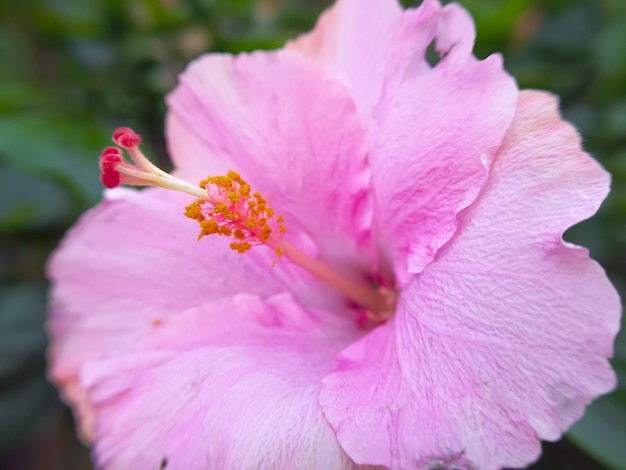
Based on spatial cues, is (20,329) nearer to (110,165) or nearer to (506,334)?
(110,165)

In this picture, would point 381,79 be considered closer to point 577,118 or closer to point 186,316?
point 186,316

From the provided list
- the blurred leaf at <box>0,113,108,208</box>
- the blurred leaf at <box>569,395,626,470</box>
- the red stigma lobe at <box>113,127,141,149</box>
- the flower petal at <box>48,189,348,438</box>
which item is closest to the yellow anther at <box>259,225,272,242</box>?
the flower petal at <box>48,189,348,438</box>

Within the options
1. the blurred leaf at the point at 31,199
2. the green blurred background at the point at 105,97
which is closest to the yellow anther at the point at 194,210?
the green blurred background at the point at 105,97

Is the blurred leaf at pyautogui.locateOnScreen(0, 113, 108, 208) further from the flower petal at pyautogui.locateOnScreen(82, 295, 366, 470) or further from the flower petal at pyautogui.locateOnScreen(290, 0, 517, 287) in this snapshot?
the flower petal at pyautogui.locateOnScreen(290, 0, 517, 287)

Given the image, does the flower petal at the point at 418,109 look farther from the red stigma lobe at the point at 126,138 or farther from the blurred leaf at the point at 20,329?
the blurred leaf at the point at 20,329

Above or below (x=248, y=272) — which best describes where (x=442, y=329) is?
below

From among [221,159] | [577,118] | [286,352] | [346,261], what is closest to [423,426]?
[286,352]
